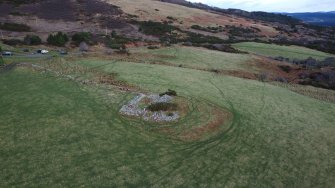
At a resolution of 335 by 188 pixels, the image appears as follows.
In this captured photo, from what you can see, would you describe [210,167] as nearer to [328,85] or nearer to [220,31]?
[328,85]

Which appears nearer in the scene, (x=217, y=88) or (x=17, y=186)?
(x=17, y=186)

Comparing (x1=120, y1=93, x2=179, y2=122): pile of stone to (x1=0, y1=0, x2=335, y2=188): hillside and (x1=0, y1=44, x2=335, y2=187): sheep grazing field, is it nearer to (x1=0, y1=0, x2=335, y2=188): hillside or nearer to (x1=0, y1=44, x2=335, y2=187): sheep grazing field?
(x1=0, y1=0, x2=335, y2=188): hillside

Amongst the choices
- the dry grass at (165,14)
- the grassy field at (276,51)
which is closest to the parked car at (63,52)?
the grassy field at (276,51)

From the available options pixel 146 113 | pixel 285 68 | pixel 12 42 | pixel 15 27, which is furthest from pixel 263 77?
pixel 15 27

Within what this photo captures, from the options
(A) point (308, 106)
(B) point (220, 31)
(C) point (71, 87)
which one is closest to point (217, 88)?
(A) point (308, 106)

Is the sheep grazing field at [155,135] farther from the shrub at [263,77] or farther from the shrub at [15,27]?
the shrub at [15,27]

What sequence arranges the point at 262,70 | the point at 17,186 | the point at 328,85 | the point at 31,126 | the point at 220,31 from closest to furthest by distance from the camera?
1. the point at 17,186
2. the point at 31,126
3. the point at 328,85
4. the point at 262,70
5. the point at 220,31
